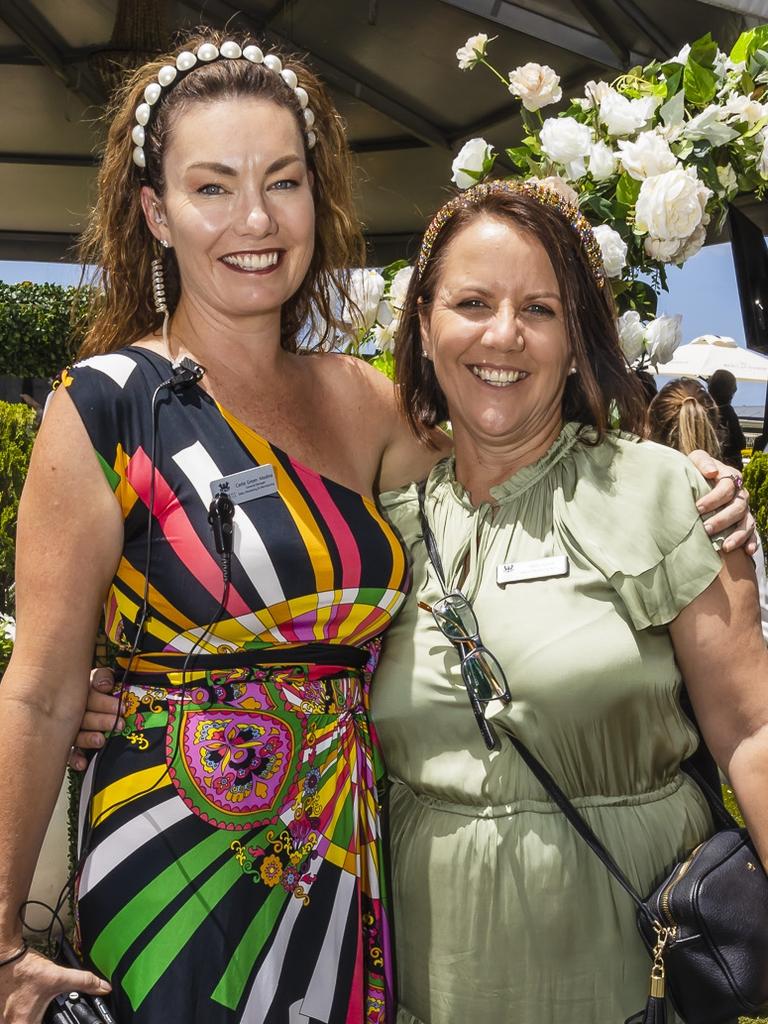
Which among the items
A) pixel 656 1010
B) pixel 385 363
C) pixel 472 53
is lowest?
pixel 656 1010

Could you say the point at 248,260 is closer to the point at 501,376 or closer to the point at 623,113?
the point at 501,376

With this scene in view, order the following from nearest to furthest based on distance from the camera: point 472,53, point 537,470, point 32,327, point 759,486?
point 537,470
point 472,53
point 759,486
point 32,327

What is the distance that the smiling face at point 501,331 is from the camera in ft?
6.15

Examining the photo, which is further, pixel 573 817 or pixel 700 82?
pixel 700 82

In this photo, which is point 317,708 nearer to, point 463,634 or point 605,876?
point 463,634

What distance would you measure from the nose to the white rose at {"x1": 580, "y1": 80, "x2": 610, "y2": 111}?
2.66 ft

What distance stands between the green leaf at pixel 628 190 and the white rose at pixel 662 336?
0.27m

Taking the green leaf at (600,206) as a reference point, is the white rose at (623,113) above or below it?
above

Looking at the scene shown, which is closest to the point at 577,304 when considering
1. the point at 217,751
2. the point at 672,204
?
the point at 672,204

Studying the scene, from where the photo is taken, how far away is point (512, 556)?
1854mm

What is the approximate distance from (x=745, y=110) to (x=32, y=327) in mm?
9335

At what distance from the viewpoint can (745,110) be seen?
2289 mm

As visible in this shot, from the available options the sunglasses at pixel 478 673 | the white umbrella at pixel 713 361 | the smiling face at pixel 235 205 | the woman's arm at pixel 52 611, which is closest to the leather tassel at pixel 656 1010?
the sunglasses at pixel 478 673

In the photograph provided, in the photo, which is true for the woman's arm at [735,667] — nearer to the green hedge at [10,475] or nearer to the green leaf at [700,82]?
the green leaf at [700,82]
